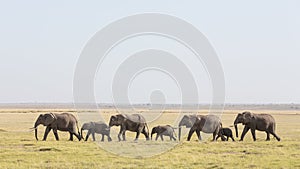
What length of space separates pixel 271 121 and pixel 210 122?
175 inches

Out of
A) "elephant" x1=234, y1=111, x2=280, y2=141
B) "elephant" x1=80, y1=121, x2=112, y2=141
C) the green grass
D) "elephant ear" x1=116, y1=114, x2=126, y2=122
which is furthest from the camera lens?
"elephant" x1=234, y1=111, x2=280, y2=141

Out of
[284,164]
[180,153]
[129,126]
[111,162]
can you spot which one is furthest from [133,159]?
[129,126]

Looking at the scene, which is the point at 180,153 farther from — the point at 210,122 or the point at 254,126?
the point at 254,126

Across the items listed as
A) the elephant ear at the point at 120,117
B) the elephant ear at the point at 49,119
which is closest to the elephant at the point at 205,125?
the elephant ear at the point at 120,117

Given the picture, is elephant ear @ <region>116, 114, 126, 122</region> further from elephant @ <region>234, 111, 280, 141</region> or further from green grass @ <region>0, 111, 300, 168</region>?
elephant @ <region>234, 111, 280, 141</region>

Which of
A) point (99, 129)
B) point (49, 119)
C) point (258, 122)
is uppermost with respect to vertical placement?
point (49, 119)

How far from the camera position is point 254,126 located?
114 feet

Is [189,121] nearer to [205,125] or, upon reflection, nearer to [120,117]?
[205,125]

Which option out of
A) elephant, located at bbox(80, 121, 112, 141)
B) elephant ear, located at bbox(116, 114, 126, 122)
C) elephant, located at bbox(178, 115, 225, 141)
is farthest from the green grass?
elephant ear, located at bbox(116, 114, 126, 122)

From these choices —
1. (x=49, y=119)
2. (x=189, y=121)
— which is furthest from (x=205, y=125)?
(x=49, y=119)

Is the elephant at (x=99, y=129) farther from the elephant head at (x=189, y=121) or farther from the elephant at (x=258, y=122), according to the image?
the elephant at (x=258, y=122)

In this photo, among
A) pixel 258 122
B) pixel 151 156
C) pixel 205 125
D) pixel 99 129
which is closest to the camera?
pixel 151 156

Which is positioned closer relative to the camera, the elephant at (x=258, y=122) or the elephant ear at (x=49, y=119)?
the elephant ear at (x=49, y=119)

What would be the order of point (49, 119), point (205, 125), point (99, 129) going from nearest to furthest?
point (99, 129) → point (49, 119) → point (205, 125)
